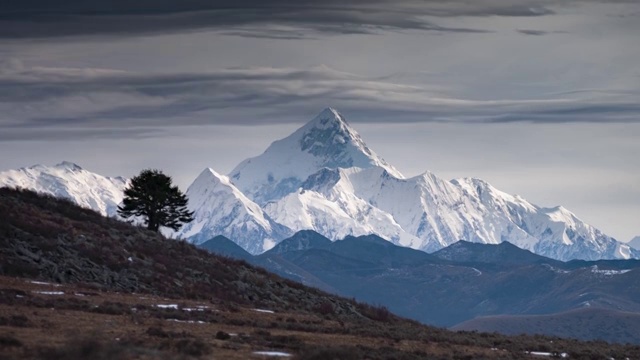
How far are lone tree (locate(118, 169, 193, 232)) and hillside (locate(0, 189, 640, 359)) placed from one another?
7.78 meters

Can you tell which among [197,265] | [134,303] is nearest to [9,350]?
[134,303]

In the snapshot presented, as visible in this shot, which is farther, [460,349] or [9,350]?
[460,349]

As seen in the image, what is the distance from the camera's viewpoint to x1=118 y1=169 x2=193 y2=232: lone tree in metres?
118

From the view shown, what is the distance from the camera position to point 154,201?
118500mm

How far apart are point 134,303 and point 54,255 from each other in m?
15.8

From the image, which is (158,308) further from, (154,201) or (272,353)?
(154,201)

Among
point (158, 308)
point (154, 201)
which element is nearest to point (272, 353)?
point (158, 308)

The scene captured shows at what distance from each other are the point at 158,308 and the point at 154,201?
1833 inches

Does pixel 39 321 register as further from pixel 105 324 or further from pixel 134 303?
pixel 134 303

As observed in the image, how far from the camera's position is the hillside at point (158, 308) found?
179ft

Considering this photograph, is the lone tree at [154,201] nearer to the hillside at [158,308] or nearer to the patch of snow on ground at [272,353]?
the hillside at [158,308]

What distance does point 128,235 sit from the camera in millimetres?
103625

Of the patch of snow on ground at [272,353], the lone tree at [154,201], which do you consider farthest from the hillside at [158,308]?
the lone tree at [154,201]

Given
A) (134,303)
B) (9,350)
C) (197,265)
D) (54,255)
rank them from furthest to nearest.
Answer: (197,265)
(54,255)
(134,303)
(9,350)
